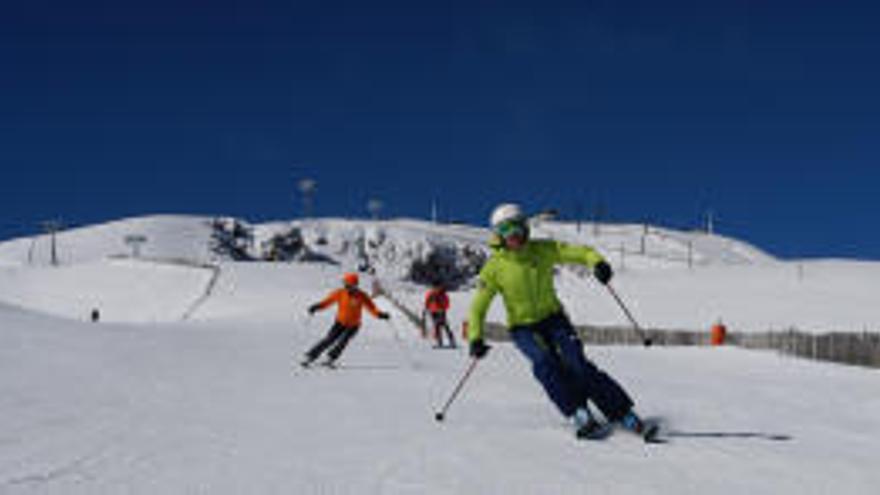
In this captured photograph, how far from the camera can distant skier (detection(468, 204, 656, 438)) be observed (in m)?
6.05

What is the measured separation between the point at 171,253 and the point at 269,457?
6993 inches

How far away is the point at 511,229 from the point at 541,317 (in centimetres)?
75

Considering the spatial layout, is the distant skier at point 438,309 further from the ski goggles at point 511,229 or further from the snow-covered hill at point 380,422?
the ski goggles at point 511,229

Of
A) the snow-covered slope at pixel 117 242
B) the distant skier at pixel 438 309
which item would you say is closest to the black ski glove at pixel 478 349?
the distant skier at pixel 438 309

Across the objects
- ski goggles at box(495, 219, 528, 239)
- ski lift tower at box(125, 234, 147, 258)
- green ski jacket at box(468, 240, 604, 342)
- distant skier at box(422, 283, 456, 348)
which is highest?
ski lift tower at box(125, 234, 147, 258)

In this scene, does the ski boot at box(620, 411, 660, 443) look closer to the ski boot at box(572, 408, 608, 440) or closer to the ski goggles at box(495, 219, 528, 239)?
the ski boot at box(572, 408, 608, 440)

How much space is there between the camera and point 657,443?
550cm

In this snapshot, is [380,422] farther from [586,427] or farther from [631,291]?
[631,291]

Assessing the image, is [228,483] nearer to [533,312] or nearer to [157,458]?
[157,458]

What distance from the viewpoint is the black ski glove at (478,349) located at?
20.5 feet

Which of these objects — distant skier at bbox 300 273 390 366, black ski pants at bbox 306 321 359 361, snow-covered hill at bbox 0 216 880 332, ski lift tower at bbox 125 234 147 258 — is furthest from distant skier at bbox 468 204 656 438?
ski lift tower at bbox 125 234 147 258

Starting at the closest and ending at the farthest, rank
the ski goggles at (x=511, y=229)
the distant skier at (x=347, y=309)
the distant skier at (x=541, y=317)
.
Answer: the distant skier at (x=541, y=317) → the ski goggles at (x=511, y=229) → the distant skier at (x=347, y=309)

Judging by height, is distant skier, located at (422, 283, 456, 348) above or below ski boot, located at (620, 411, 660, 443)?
above

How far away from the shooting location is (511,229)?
20.9 feet
